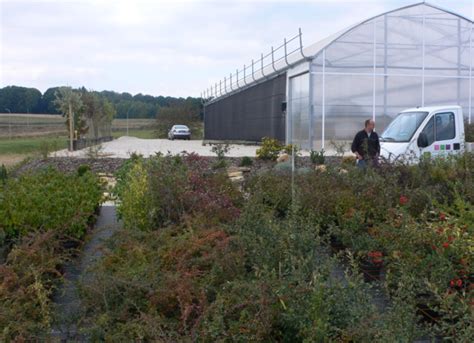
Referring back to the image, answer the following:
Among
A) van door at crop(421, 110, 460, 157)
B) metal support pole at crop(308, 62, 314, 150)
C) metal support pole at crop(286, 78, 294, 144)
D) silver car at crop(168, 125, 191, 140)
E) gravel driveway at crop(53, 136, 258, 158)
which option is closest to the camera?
van door at crop(421, 110, 460, 157)

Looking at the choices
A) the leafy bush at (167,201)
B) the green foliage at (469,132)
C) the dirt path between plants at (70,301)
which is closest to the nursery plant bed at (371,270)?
the leafy bush at (167,201)

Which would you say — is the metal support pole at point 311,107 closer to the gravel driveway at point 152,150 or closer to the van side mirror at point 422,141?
the gravel driveway at point 152,150

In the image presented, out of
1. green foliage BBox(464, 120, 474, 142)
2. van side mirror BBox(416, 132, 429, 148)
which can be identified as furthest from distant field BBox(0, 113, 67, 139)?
van side mirror BBox(416, 132, 429, 148)

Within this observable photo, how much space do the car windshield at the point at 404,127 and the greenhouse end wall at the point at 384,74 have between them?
22.4 ft

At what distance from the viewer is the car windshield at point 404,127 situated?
41.5 ft

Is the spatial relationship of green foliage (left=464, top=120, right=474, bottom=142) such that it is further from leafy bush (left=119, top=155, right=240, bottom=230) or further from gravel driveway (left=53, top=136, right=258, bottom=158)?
leafy bush (left=119, top=155, right=240, bottom=230)

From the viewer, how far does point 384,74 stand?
20.9m

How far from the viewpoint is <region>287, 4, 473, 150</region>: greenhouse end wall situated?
20.4 meters

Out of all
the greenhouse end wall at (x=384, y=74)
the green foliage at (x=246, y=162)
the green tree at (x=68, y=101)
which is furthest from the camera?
the green tree at (x=68, y=101)

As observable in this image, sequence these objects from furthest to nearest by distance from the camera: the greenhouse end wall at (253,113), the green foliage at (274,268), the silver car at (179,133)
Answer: the silver car at (179,133) < the greenhouse end wall at (253,113) < the green foliage at (274,268)

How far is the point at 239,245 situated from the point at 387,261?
4.33ft

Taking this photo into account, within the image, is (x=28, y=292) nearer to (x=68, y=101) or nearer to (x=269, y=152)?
(x=269, y=152)

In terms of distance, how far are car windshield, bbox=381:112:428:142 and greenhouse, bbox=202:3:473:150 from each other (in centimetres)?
683

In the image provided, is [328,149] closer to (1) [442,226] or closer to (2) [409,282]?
(1) [442,226]
